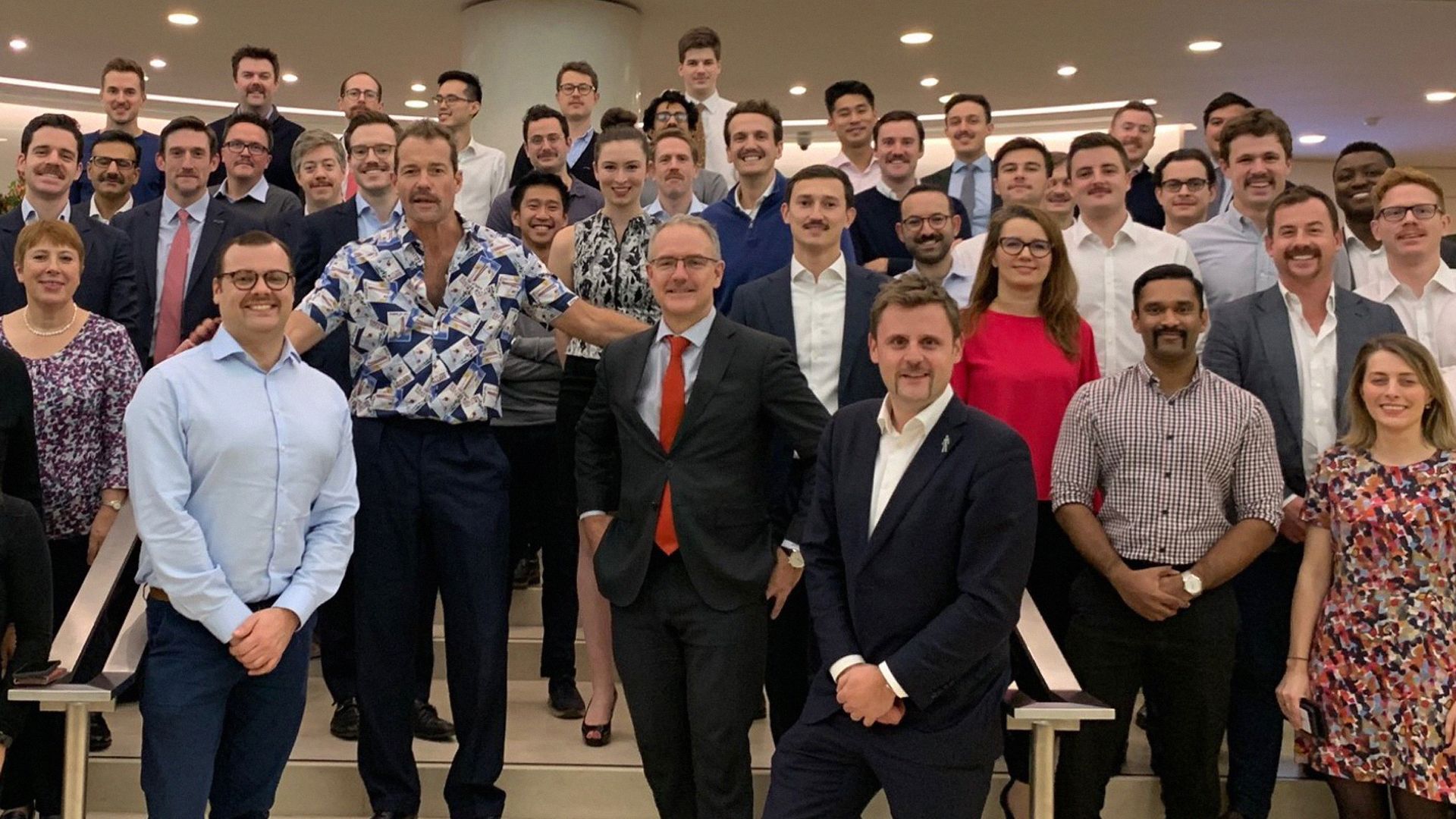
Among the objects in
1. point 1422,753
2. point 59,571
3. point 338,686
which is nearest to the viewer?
point 1422,753

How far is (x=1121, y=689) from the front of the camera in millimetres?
3682

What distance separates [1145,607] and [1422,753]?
2.45 feet

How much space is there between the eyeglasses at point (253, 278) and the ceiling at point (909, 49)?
21.7 ft

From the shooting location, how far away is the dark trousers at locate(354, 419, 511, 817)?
3648mm

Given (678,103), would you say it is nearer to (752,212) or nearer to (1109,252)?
(752,212)

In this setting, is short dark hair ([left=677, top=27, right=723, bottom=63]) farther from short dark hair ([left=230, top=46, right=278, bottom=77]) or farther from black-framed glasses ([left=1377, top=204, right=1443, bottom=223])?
black-framed glasses ([left=1377, top=204, right=1443, bottom=223])

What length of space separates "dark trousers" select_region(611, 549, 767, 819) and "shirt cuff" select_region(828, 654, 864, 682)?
50 centimetres

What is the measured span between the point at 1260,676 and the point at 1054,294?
3.95ft

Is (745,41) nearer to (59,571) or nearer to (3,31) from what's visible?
(3,31)

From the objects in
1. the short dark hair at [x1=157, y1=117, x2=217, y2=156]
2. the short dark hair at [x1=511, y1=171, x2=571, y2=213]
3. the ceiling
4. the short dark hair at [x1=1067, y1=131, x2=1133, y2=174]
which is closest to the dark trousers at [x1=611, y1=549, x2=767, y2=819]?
the short dark hair at [x1=511, y1=171, x2=571, y2=213]

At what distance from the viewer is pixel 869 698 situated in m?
2.82

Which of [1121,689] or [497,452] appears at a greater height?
[497,452]

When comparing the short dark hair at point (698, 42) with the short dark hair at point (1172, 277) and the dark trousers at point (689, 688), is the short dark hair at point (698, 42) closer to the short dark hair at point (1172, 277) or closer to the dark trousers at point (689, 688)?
the short dark hair at point (1172, 277)

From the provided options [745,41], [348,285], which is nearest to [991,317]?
[348,285]
